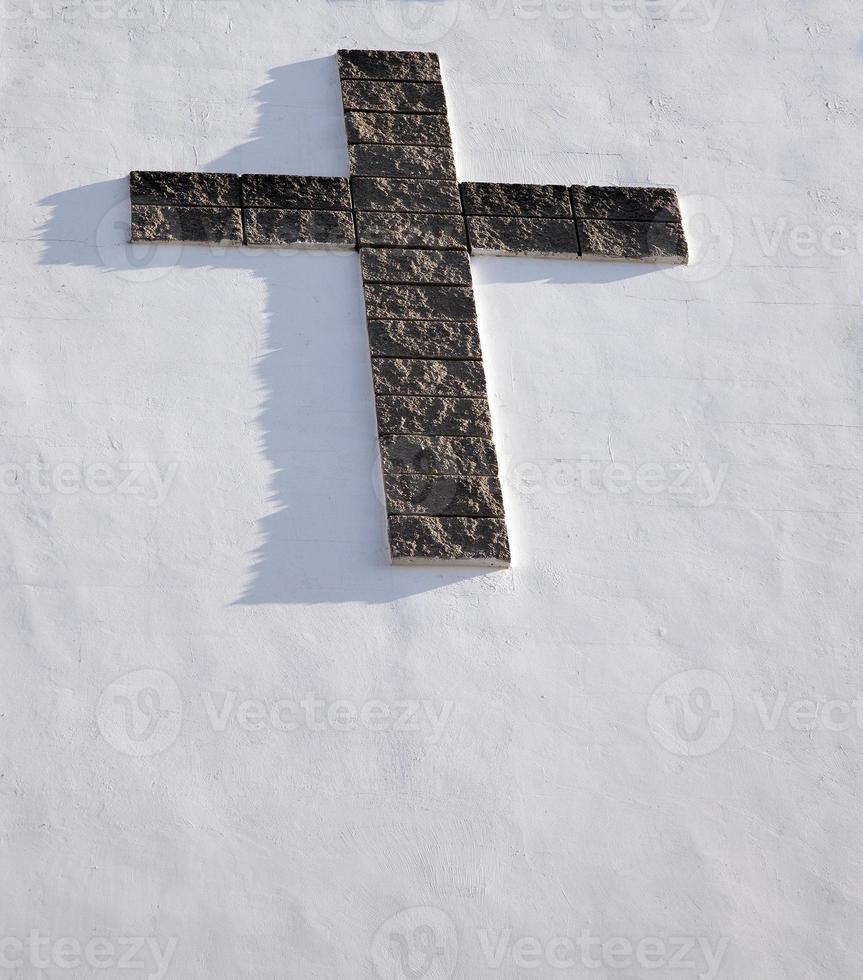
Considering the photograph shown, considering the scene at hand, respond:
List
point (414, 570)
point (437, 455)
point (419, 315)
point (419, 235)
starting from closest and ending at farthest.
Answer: point (414, 570), point (437, 455), point (419, 315), point (419, 235)

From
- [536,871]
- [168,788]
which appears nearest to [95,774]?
[168,788]

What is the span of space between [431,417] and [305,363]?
0.44 m

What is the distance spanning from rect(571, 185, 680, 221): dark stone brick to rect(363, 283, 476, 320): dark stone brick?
1.86 ft

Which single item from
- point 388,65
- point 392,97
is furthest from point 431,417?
point 388,65

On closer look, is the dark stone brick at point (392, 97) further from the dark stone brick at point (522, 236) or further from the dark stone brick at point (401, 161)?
the dark stone brick at point (522, 236)

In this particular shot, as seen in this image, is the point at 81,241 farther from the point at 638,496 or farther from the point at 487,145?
the point at 638,496

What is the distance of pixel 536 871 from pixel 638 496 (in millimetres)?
1239

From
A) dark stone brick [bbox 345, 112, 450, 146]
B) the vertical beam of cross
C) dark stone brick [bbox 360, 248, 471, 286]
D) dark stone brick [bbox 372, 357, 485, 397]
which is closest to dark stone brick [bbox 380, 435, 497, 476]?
the vertical beam of cross

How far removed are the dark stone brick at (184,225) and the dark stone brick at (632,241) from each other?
118 cm

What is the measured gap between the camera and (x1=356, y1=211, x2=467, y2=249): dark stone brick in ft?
17.0

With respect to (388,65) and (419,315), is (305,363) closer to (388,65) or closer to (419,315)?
(419,315)

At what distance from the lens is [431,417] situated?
4.86m

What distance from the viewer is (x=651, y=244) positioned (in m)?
5.31

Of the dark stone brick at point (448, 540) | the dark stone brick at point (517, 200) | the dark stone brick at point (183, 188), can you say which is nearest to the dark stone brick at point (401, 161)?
the dark stone brick at point (517, 200)
